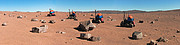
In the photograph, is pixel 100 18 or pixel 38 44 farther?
pixel 100 18

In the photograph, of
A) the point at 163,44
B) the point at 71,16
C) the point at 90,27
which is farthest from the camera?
the point at 71,16

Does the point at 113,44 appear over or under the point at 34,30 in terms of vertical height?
under

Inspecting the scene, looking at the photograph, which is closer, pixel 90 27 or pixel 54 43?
pixel 54 43

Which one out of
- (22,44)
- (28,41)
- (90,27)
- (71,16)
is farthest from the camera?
(71,16)

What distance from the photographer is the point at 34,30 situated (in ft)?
27.2

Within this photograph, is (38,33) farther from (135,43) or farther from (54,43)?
(135,43)

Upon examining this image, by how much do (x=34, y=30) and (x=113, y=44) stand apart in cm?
432

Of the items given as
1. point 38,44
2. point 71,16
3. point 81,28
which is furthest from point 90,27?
point 71,16

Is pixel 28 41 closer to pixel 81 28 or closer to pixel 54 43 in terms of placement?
pixel 54 43

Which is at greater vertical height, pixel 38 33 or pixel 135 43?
pixel 38 33

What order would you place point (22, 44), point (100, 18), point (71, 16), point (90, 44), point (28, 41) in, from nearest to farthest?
point (22, 44) < point (28, 41) < point (90, 44) < point (100, 18) < point (71, 16)

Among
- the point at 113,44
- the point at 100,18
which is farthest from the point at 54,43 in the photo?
the point at 100,18

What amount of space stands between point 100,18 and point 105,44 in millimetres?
9190

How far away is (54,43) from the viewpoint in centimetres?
659
